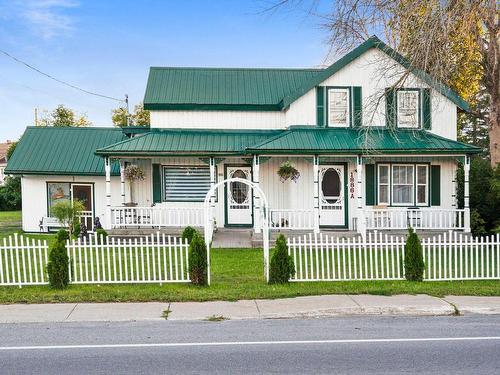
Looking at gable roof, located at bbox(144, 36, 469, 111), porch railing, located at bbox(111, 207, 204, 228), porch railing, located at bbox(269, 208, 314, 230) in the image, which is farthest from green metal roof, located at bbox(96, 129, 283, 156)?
porch railing, located at bbox(269, 208, 314, 230)

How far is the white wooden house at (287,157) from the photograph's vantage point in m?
18.0

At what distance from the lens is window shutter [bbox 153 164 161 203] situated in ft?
65.3

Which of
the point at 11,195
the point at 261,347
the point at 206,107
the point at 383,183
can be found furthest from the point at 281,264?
the point at 11,195

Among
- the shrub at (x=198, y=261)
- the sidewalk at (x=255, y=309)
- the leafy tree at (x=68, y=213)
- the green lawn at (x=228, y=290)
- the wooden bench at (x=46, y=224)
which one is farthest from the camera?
the wooden bench at (x=46, y=224)

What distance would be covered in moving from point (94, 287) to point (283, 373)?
20.0 feet

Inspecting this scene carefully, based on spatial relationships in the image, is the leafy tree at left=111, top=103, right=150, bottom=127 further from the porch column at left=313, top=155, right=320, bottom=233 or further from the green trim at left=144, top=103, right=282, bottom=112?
the porch column at left=313, top=155, right=320, bottom=233

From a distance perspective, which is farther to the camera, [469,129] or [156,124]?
[469,129]

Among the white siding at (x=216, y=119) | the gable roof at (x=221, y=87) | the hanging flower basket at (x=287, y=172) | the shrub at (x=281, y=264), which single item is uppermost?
the gable roof at (x=221, y=87)

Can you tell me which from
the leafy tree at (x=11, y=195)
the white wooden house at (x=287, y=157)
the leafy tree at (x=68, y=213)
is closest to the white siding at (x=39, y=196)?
the white wooden house at (x=287, y=157)

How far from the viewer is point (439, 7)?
11.9m

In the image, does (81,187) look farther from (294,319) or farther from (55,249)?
(294,319)

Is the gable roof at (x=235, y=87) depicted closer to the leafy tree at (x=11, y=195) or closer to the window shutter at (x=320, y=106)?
the window shutter at (x=320, y=106)

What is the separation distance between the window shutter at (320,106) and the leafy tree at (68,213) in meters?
9.80

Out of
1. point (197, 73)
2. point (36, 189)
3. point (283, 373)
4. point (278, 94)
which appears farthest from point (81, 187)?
point (283, 373)
